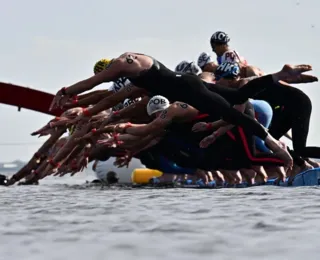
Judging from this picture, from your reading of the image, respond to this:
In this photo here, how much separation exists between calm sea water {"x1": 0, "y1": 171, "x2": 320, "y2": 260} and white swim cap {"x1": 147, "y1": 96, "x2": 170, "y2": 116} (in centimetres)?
388

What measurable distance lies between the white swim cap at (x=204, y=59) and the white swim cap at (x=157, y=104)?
0.82 meters

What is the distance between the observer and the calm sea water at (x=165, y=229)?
3078 mm

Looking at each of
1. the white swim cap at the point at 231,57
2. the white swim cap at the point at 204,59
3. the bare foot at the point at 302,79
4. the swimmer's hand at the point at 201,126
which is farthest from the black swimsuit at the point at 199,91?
the white swim cap at the point at 204,59

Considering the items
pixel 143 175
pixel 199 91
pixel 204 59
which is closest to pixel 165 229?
pixel 199 91

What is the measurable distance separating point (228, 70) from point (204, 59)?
1255mm

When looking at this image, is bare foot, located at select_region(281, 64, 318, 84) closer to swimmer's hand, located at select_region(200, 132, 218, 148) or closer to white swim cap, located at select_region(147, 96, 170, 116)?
swimmer's hand, located at select_region(200, 132, 218, 148)

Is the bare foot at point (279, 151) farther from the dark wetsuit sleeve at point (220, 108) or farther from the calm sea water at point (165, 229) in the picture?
the calm sea water at point (165, 229)

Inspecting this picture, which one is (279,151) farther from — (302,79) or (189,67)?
(189,67)

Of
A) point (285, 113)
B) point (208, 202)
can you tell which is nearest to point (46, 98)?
point (285, 113)

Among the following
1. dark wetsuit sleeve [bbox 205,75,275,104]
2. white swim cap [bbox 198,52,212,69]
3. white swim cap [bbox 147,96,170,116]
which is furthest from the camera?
white swim cap [bbox 198,52,212,69]

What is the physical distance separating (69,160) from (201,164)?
2.02 meters

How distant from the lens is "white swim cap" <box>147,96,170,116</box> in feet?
31.4

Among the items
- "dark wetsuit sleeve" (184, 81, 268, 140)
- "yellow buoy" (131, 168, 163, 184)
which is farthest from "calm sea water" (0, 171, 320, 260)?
"yellow buoy" (131, 168, 163, 184)

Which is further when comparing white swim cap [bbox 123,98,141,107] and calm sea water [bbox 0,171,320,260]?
white swim cap [bbox 123,98,141,107]
